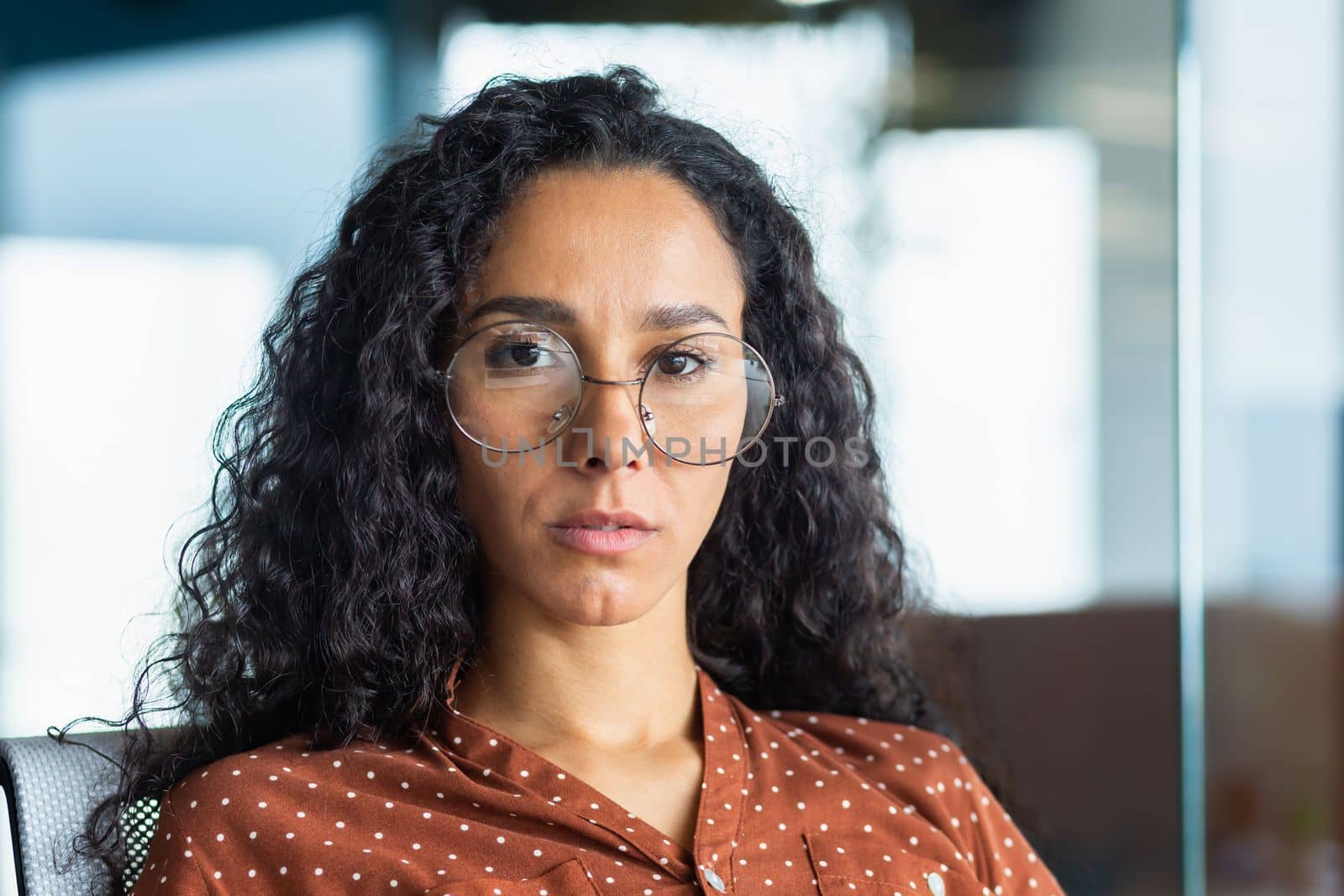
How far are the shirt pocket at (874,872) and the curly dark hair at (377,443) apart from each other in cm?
37

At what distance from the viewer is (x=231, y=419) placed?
1.36m

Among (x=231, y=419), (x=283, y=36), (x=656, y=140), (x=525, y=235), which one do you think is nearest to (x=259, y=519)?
(x=231, y=419)

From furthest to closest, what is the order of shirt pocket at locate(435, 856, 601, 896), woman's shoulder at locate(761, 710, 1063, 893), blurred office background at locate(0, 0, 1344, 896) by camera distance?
blurred office background at locate(0, 0, 1344, 896) < woman's shoulder at locate(761, 710, 1063, 893) < shirt pocket at locate(435, 856, 601, 896)

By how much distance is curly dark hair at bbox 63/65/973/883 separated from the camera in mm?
1191

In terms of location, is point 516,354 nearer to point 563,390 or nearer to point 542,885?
point 563,390

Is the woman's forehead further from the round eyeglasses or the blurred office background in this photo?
the blurred office background

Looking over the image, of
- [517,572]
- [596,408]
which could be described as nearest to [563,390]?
[596,408]

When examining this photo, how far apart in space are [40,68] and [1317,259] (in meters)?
2.93

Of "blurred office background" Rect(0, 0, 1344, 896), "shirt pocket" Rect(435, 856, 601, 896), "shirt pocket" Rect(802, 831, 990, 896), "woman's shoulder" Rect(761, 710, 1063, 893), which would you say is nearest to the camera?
"shirt pocket" Rect(435, 856, 601, 896)

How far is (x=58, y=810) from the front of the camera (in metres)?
1.17

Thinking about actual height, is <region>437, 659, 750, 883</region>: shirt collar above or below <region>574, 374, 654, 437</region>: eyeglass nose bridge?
below

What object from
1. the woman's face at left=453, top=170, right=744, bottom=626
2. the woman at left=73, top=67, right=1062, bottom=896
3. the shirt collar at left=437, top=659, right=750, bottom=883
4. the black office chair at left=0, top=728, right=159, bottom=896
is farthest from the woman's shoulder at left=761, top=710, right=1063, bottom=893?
the black office chair at left=0, top=728, right=159, bottom=896

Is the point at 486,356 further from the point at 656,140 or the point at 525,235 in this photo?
the point at 656,140

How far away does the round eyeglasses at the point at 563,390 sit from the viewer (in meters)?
1.12
